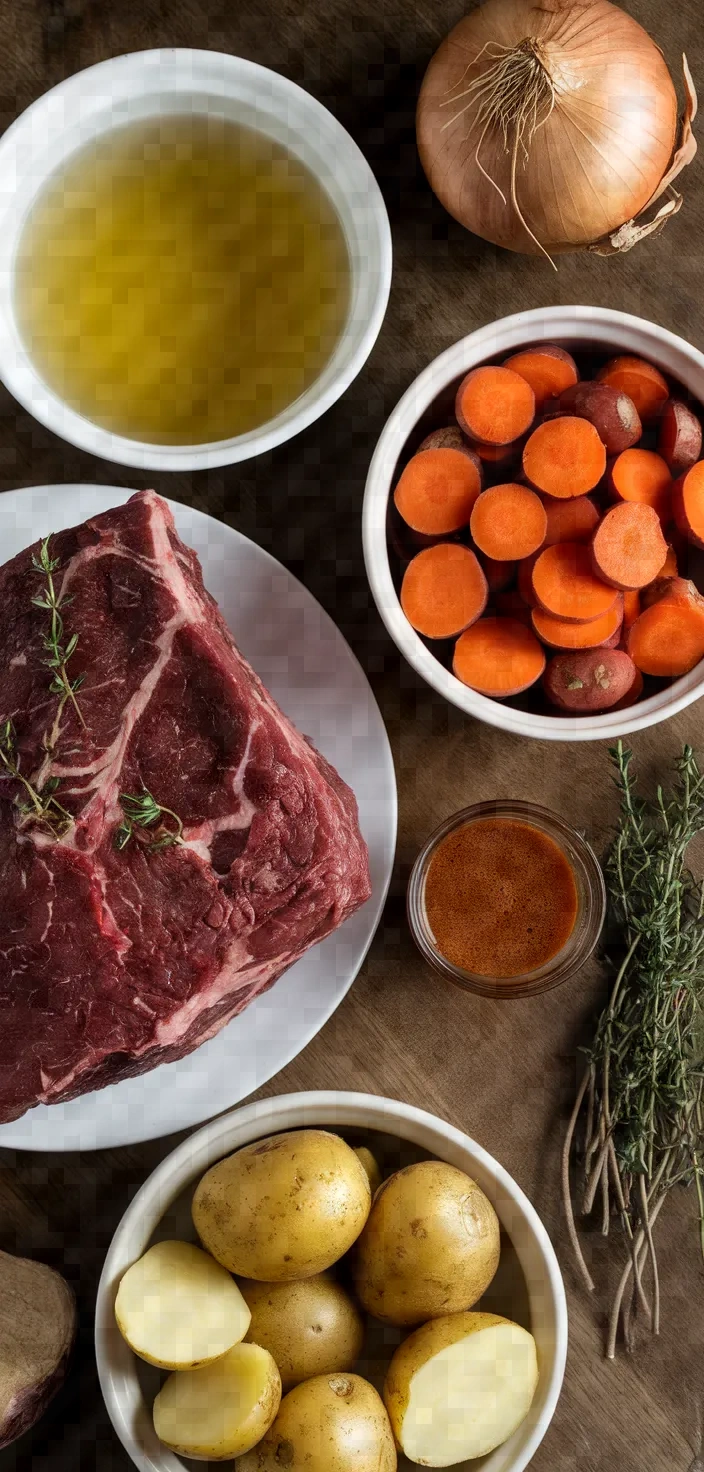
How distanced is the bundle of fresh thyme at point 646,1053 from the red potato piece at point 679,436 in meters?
0.46

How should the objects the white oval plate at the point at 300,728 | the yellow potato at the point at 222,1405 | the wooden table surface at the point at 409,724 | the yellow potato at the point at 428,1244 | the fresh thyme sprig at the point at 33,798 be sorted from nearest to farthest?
1. the fresh thyme sprig at the point at 33,798
2. the yellow potato at the point at 222,1405
3. the yellow potato at the point at 428,1244
4. the white oval plate at the point at 300,728
5. the wooden table surface at the point at 409,724

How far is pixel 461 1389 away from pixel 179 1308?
44cm

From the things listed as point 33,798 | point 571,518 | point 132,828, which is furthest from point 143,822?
point 571,518

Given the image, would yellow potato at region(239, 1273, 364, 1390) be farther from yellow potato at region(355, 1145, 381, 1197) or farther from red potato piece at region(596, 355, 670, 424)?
red potato piece at region(596, 355, 670, 424)

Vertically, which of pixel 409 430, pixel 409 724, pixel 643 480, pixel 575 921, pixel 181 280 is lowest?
pixel 575 921

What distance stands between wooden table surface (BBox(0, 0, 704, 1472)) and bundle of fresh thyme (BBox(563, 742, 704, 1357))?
57mm

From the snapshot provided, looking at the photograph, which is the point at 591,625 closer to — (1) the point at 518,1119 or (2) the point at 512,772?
(2) the point at 512,772

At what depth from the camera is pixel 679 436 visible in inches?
68.1

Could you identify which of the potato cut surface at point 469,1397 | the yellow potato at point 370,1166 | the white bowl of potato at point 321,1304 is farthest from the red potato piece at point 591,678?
the potato cut surface at point 469,1397

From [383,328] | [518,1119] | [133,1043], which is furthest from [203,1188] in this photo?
[383,328]

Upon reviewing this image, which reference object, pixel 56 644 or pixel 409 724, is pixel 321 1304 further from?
pixel 56 644

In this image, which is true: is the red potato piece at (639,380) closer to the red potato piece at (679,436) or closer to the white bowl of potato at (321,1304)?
the red potato piece at (679,436)

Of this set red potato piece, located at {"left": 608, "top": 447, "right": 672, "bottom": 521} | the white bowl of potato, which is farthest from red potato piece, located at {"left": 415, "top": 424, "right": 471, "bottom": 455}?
the white bowl of potato

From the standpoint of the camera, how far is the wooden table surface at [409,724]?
1.94m
